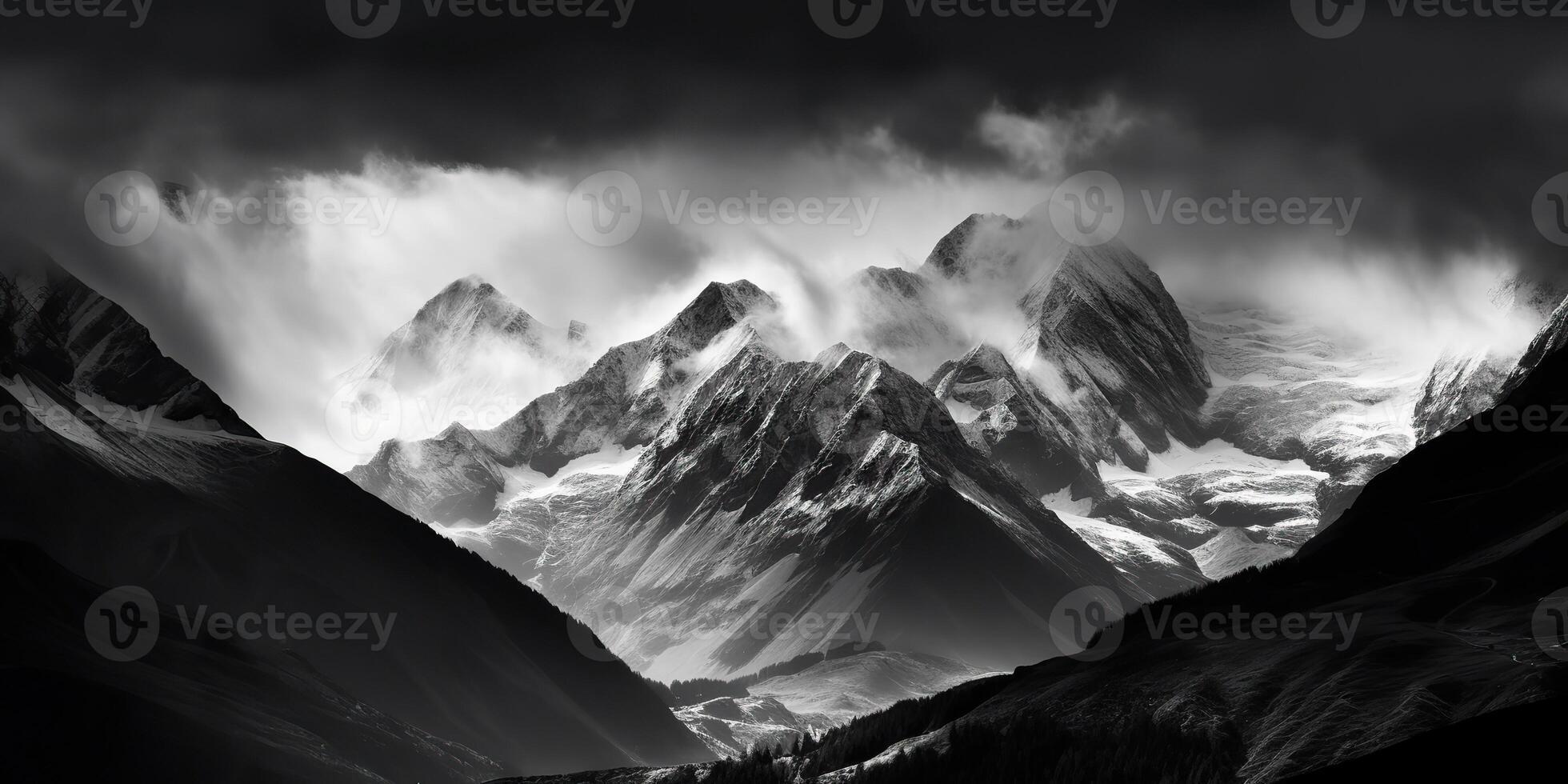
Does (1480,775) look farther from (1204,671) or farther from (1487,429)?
(1487,429)

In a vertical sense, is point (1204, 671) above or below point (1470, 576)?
below

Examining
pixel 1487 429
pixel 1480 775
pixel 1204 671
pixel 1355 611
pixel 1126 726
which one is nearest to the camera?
pixel 1480 775

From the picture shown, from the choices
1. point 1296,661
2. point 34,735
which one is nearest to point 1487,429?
point 1296,661

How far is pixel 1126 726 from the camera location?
114 meters

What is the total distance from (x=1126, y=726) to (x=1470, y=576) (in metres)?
45.6
